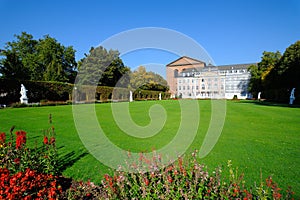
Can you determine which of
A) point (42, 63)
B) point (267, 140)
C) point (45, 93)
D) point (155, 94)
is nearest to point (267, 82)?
point (155, 94)

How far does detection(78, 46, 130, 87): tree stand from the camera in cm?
3575

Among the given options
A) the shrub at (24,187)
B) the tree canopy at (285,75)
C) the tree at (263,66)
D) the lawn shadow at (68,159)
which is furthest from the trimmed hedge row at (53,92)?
the tree at (263,66)

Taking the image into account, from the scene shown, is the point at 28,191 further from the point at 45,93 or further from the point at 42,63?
the point at 42,63

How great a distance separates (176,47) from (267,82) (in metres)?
38.4

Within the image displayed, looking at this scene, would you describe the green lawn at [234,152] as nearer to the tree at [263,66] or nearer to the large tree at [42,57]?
the large tree at [42,57]

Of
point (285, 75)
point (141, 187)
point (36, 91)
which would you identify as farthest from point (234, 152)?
point (285, 75)

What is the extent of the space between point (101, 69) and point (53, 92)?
14.2 metres

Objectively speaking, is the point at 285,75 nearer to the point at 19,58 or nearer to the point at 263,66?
the point at 263,66

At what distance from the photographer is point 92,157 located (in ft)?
15.0

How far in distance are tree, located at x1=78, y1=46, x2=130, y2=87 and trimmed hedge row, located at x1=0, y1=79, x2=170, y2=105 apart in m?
3.72

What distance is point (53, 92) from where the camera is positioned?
80.3 ft

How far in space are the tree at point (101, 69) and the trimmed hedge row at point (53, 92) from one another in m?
3.72

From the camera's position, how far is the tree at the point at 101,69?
3575cm

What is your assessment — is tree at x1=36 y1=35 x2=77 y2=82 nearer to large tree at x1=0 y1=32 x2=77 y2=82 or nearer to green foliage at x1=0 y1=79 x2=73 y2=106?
large tree at x1=0 y1=32 x2=77 y2=82
